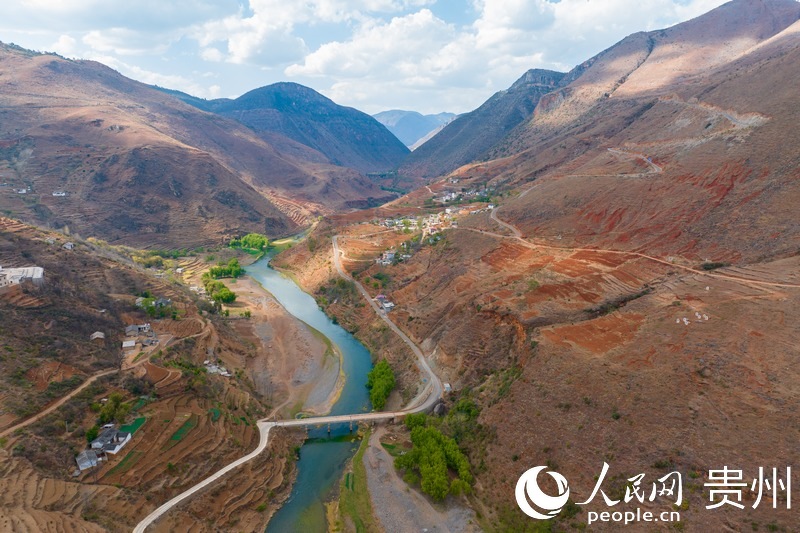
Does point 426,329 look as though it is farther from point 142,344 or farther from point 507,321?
point 142,344

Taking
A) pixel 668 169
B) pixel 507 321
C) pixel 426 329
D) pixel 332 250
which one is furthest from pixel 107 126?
pixel 668 169

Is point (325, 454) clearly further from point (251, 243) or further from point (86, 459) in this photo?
point (251, 243)

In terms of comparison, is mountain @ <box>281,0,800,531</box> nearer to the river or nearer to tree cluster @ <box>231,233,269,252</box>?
the river

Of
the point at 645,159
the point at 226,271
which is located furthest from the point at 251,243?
the point at 645,159

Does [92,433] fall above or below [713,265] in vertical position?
below

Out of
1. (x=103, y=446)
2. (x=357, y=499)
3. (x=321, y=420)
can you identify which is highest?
(x=103, y=446)

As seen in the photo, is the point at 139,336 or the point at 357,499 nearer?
the point at 357,499
